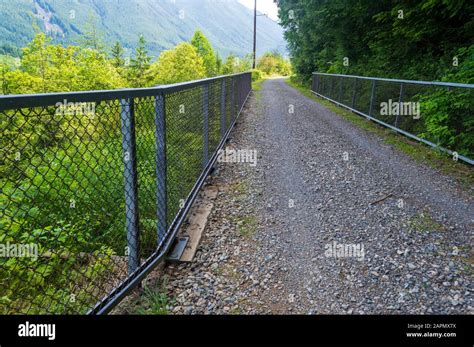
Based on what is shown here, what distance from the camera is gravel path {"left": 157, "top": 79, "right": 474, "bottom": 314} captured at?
8.45 ft

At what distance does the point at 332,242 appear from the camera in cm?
342

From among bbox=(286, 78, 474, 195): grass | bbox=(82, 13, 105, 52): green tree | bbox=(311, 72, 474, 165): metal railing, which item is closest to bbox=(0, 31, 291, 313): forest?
bbox=(286, 78, 474, 195): grass

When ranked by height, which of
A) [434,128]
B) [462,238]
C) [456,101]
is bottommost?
[462,238]

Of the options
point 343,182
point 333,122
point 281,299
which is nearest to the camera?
point 281,299

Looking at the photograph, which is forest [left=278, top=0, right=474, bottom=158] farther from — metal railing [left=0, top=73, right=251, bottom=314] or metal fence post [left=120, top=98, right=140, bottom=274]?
metal fence post [left=120, top=98, right=140, bottom=274]

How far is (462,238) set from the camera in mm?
3424

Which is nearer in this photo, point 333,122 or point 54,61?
point 333,122

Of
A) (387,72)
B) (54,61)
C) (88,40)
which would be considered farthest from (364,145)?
(88,40)

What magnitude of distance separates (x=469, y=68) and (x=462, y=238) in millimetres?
4639

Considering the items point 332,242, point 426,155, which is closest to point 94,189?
point 332,242

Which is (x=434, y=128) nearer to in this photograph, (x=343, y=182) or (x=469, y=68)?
(x=469, y=68)

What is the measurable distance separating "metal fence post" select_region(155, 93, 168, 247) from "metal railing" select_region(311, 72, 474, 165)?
5388 mm

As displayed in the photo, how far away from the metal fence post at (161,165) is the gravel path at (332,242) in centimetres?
42

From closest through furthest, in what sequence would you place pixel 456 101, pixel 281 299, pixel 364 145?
pixel 281 299 → pixel 456 101 → pixel 364 145
